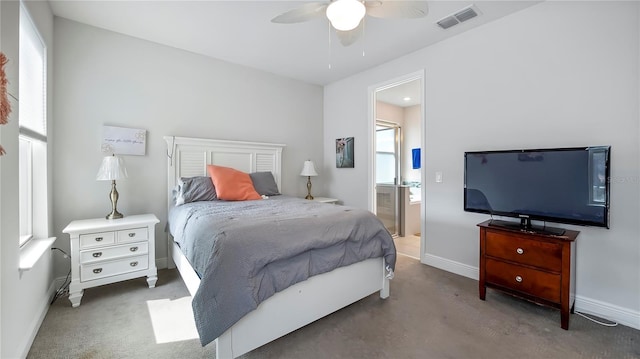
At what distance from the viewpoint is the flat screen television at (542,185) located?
1.94 meters

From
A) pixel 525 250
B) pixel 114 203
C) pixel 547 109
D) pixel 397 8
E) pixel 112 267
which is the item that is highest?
pixel 397 8

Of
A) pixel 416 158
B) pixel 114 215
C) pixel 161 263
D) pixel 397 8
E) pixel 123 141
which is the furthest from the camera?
pixel 416 158

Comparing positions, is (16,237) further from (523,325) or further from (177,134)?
(523,325)

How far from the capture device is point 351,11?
67.1 inches

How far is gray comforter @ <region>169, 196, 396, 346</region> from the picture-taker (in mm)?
1464

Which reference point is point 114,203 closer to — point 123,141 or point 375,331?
point 123,141

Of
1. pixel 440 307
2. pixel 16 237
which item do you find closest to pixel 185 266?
pixel 16 237

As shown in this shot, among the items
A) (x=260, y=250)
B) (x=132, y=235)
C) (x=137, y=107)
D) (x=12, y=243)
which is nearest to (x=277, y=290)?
(x=260, y=250)

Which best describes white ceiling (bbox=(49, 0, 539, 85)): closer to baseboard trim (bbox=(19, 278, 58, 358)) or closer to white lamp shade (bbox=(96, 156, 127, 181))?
white lamp shade (bbox=(96, 156, 127, 181))

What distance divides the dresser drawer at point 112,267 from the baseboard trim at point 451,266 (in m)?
3.02

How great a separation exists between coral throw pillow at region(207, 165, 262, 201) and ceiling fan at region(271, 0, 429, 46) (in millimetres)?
1788

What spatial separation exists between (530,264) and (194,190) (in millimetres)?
3159

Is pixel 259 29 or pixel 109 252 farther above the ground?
pixel 259 29

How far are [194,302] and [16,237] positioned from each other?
1.13 m
